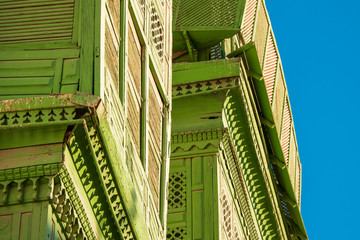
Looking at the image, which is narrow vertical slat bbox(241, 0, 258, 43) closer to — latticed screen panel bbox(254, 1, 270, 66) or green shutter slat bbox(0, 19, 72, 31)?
latticed screen panel bbox(254, 1, 270, 66)

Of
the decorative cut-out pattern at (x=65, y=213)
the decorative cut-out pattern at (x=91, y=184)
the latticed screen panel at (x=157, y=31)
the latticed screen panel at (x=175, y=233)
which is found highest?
the latticed screen panel at (x=157, y=31)

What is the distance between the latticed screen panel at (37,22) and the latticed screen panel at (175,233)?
740 cm

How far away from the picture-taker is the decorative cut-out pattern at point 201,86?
24.5 metres

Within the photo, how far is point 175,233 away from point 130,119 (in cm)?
613

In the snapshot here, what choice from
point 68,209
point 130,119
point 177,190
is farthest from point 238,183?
point 68,209

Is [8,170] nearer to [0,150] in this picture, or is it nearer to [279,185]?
[0,150]

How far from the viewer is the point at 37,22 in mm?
17125

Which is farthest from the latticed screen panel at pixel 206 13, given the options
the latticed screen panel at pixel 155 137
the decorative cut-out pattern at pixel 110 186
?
the decorative cut-out pattern at pixel 110 186

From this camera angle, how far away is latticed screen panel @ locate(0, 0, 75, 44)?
17.1m

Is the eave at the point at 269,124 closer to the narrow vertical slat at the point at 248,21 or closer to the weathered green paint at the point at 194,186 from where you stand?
the narrow vertical slat at the point at 248,21

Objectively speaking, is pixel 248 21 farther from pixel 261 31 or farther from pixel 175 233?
pixel 175 233

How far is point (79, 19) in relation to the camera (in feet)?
56.0

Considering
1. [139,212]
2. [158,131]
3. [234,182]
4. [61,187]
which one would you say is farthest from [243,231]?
[61,187]

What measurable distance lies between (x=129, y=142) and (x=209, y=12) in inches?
332
